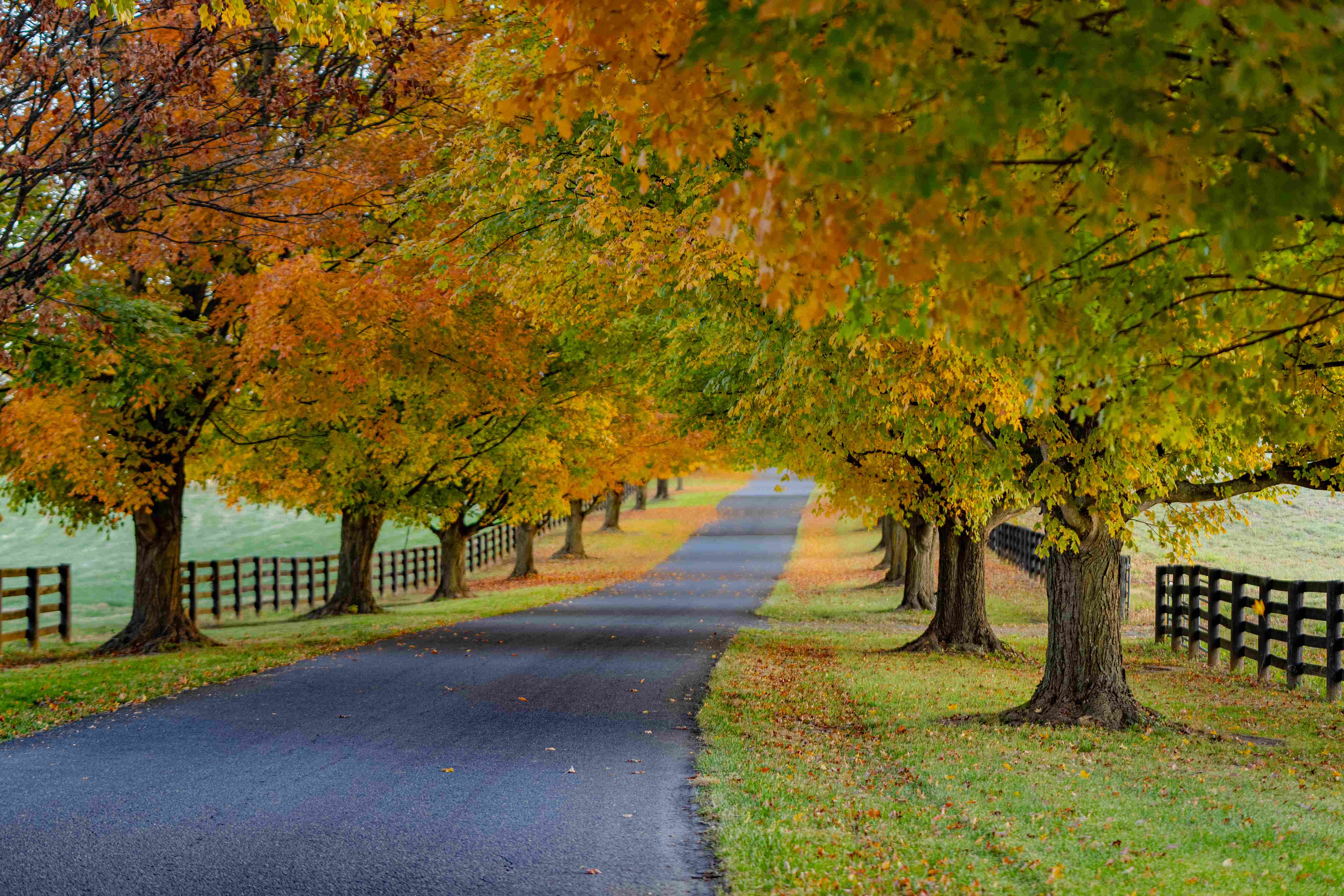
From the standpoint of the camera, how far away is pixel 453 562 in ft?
102

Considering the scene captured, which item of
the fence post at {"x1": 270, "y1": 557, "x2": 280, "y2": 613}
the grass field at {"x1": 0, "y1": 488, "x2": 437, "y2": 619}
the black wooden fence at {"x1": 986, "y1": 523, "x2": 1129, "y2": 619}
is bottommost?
the grass field at {"x1": 0, "y1": 488, "x2": 437, "y2": 619}

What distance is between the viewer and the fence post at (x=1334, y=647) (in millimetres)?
12633

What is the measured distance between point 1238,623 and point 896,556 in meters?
17.4

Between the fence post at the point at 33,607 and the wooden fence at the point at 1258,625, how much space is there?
62.4 feet

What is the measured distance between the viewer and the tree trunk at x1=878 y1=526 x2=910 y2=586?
31.7 meters

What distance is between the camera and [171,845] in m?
6.41

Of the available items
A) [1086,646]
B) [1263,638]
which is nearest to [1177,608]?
[1263,638]

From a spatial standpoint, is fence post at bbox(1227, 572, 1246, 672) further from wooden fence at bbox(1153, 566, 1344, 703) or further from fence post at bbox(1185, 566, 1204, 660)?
fence post at bbox(1185, 566, 1204, 660)

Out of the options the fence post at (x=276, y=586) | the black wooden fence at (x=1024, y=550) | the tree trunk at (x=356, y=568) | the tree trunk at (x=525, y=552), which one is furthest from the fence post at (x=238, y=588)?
the black wooden fence at (x=1024, y=550)

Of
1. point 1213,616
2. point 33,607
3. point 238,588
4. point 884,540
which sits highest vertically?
point 1213,616

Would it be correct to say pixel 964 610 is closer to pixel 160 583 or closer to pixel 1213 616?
pixel 1213 616

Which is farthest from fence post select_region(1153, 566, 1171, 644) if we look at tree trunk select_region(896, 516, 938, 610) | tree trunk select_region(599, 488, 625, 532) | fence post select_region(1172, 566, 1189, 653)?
tree trunk select_region(599, 488, 625, 532)

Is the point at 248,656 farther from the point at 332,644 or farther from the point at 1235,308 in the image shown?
the point at 1235,308

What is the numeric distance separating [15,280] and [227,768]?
4730mm
